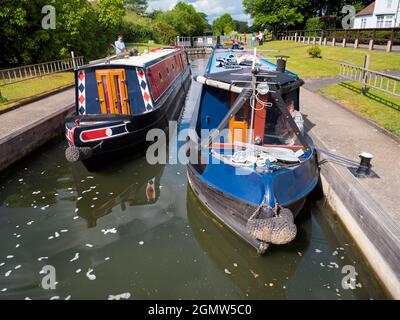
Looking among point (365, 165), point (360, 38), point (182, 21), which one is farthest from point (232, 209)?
point (182, 21)

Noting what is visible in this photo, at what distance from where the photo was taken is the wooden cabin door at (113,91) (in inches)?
340

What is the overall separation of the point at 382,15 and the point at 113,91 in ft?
158

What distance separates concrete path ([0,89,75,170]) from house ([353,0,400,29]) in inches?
1777

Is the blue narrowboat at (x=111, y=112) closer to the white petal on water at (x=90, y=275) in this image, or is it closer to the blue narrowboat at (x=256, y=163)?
the blue narrowboat at (x=256, y=163)

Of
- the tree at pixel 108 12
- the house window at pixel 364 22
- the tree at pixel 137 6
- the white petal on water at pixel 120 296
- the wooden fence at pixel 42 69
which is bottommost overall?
the white petal on water at pixel 120 296

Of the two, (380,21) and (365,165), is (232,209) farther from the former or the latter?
(380,21)

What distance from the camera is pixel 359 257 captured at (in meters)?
5.18

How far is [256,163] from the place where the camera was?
5293mm

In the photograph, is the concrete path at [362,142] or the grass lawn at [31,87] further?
the grass lawn at [31,87]

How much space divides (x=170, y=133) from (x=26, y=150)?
173 inches

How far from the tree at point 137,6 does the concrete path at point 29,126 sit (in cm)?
6980

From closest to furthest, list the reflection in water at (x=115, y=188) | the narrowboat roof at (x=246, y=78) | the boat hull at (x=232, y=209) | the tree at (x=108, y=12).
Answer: the boat hull at (x=232, y=209) → the narrowboat roof at (x=246, y=78) → the reflection in water at (x=115, y=188) → the tree at (x=108, y=12)

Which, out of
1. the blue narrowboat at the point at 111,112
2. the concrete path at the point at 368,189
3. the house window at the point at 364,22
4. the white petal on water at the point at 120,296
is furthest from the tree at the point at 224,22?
the white petal on water at the point at 120,296
